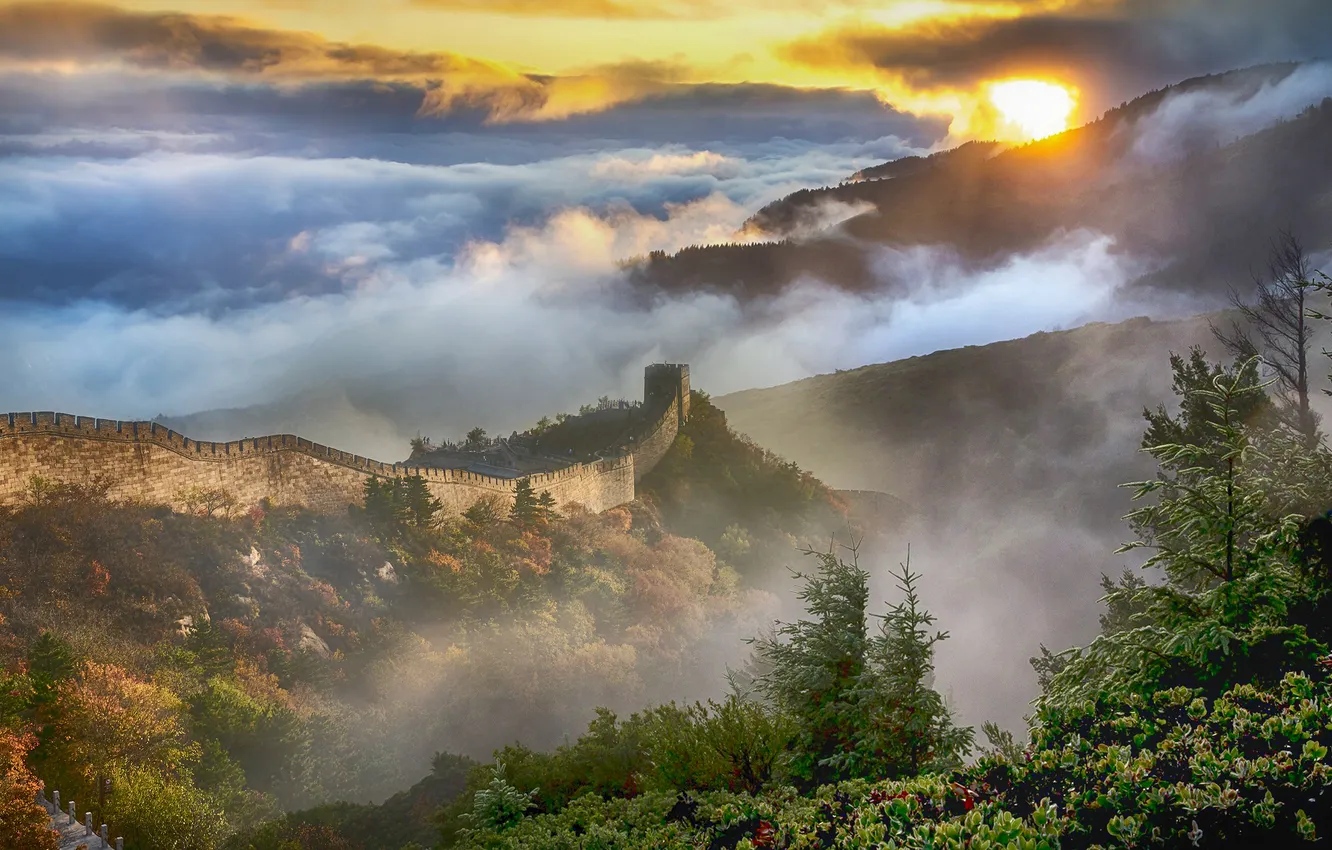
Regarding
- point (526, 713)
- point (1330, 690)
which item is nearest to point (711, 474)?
point (526, 713)

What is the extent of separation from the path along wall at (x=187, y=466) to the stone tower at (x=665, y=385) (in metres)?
16.3

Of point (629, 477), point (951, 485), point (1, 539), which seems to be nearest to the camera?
point (1, 539)

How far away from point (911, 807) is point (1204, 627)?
5.31 meters

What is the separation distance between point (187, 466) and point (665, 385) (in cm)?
3371

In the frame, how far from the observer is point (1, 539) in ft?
102

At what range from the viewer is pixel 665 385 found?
216 ft

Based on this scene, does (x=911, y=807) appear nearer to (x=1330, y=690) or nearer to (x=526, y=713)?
(x=1330, y=690)

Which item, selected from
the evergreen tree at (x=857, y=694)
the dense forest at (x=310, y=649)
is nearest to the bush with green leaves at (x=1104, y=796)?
the evergreen tree at (x=857, y=694)

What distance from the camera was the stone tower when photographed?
6531 cm

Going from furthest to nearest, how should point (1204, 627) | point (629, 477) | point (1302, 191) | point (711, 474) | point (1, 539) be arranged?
point (1302, 191)
point (711, 474)
point (629, 477)
point (1, 539)
point (1204, 627)

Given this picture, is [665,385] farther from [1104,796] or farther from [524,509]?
[1104,796]

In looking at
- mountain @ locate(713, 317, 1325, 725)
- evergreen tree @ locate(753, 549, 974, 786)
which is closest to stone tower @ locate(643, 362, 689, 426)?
mountain @ locate(713, 317, 1325, 725)

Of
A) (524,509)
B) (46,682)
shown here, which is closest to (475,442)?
(524,509)

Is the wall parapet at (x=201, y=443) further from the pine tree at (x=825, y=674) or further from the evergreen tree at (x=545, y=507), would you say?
the pine tree at (x=825, y=674)
